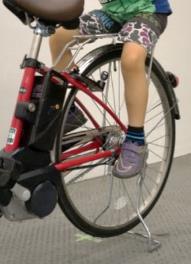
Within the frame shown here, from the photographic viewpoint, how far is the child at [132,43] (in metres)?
1.42

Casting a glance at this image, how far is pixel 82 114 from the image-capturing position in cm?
152

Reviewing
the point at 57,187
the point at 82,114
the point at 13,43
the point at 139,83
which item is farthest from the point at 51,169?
the point at 13,43

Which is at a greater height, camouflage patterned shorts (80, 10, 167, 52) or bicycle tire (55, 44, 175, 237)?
camouflage patterned shorts (80, 10, 167, 52)

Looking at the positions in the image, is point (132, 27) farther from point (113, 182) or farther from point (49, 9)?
point (113, 182)

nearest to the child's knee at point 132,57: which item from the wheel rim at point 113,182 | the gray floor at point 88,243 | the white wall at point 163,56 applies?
the wheel rim at point 113,182

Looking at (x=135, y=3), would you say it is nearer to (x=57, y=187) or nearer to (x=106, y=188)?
(x=57, y=187)

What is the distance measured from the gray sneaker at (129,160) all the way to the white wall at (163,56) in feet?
2.56

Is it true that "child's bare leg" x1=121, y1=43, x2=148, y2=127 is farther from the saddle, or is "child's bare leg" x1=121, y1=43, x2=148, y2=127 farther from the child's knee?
the saddle

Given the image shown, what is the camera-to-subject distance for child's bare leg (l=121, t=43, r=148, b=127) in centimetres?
140

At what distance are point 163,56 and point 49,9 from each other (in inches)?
56.2

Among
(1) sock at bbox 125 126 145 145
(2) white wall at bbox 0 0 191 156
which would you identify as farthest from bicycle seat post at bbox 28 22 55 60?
(2) white wall at bbox 0 0 191 156

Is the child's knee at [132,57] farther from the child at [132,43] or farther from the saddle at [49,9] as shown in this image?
the saddle at [49,9]

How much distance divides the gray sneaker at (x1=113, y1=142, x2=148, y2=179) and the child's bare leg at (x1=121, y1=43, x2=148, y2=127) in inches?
2.6

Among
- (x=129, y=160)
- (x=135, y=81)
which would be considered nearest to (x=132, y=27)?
(x=135, y=81)
